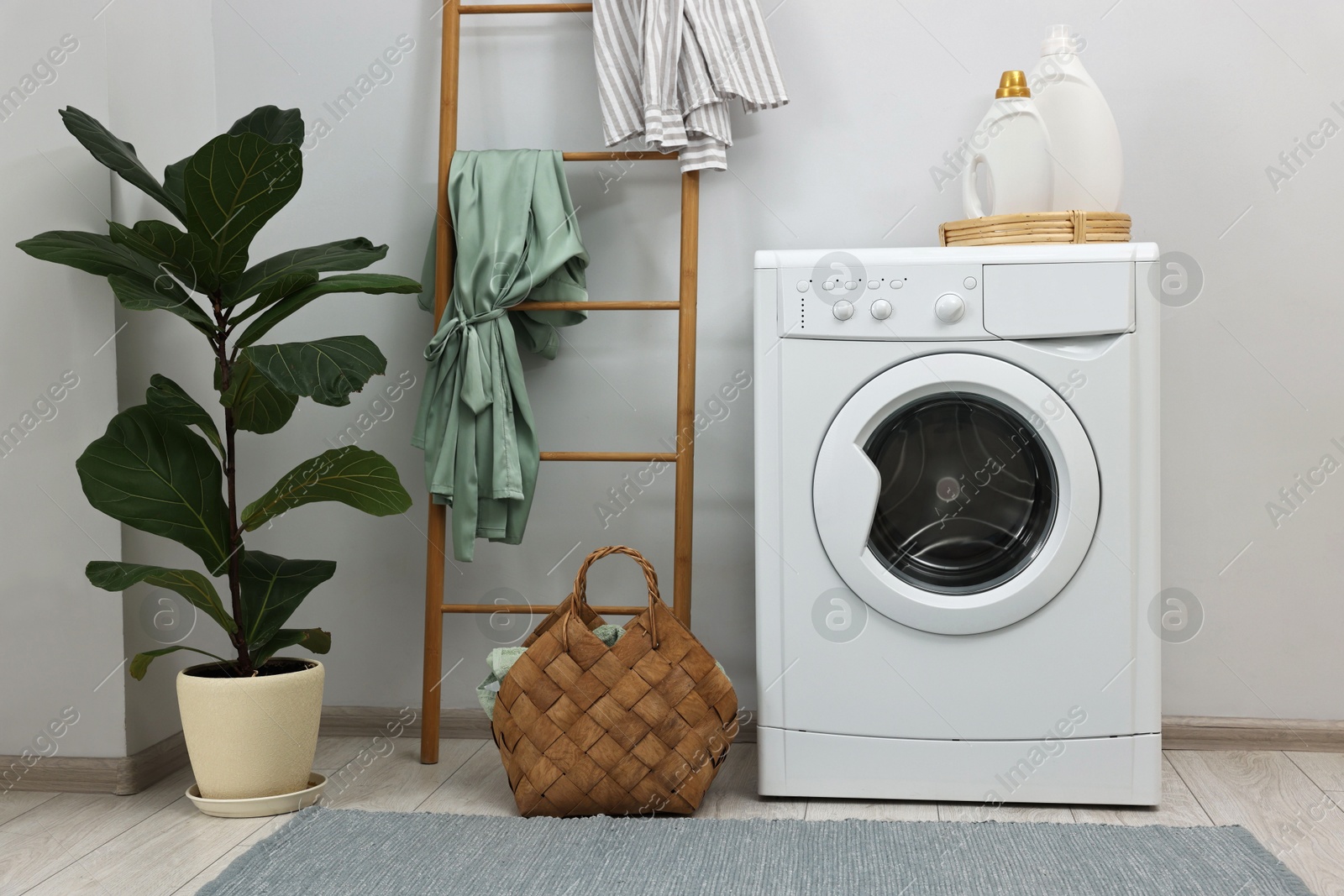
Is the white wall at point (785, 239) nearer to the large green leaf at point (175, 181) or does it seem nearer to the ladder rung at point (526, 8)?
the ladder rung at point (526, 8)

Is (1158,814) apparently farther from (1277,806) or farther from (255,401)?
(255,401)

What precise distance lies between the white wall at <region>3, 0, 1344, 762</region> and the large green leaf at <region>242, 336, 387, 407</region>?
1.68ft

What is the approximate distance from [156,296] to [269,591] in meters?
0.50

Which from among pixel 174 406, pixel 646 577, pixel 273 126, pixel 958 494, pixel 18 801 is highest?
pixel 273 126

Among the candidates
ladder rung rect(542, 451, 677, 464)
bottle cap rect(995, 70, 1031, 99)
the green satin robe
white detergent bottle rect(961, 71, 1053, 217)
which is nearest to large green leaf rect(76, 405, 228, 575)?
the green satin robe

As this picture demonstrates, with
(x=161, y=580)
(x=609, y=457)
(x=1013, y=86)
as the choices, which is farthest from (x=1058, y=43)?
(x=161, y=580)

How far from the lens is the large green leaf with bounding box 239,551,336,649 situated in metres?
1.67

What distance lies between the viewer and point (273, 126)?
1651 mm

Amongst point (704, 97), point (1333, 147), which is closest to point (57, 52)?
point (704, 97)

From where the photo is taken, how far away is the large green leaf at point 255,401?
161cm

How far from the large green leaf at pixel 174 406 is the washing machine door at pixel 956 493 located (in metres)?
0.96

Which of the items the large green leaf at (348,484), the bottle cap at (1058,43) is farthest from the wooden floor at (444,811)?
the bottle cap at (1058,43)

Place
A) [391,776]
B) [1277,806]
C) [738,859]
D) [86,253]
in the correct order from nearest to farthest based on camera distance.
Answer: [738,859] < [86,253] < [1277,806] < [391,776]

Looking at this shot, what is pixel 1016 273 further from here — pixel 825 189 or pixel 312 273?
pixel 312 273
